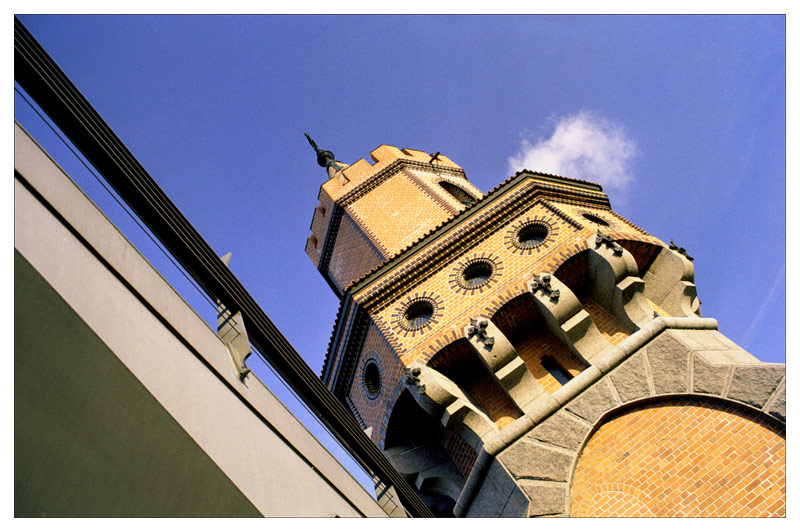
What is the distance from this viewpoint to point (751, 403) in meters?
7.27

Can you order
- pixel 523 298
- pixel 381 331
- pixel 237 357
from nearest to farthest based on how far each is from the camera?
pixel 237 357, pixel 523 298, pixel 381 331

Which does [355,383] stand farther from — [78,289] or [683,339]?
[78,289]

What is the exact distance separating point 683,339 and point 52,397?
7.76 meters

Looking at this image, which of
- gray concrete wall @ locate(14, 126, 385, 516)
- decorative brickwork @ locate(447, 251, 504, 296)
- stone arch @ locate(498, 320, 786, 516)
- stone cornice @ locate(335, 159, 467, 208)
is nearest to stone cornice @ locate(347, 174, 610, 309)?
decorative brickwork @ locate(447, 251, 504, 296)

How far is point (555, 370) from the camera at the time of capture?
376 inches

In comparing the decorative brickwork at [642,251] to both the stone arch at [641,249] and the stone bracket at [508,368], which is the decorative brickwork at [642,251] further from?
the stone bracket at [508,368]

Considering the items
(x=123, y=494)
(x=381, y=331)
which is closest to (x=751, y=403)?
(x=381, y=331)

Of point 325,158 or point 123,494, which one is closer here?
point 123,494

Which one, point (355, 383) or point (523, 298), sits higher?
point (355, 383)

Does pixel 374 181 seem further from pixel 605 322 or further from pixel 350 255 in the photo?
pixel 605 322

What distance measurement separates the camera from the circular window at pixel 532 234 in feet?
35.8

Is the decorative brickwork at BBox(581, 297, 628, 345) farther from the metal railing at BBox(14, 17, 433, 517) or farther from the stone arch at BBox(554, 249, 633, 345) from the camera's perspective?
the metal railing at BBox(14, 17, 433, 517)

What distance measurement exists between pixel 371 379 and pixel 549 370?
11.1 ft

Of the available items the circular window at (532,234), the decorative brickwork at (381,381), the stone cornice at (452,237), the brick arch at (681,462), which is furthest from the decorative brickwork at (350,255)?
the brick arch at (681,462)
